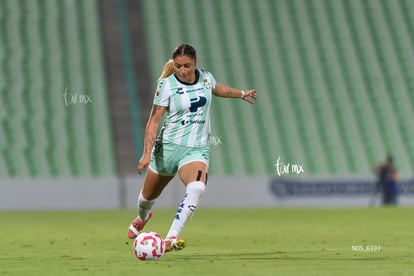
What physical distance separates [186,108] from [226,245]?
2205 millimetres

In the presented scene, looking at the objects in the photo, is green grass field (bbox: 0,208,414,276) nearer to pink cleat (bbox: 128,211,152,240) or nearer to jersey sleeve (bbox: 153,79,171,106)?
pink cleat (bbox: 128,211,152,240)

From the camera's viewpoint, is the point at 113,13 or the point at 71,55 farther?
the point at 113,13

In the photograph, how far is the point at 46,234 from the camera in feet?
44.9

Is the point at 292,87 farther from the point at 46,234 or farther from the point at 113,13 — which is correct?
the point at 46,234

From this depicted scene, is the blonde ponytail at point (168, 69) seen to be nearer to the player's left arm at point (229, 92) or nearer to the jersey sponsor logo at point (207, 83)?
the jersey sponsor logo at point (207, 83)

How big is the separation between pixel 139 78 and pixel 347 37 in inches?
260

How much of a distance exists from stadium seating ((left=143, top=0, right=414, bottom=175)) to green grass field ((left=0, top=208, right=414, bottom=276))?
6.45 m

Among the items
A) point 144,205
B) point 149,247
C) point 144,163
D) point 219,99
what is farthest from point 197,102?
point 219,99

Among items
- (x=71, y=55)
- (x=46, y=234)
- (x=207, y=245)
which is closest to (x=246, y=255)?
(x=207, y=245)

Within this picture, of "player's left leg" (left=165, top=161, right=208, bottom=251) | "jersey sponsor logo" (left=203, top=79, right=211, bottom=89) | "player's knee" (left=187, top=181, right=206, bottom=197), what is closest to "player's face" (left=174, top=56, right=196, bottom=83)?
"jersey sponsor logo" (left=203, top=79, right=211, bottom=89)

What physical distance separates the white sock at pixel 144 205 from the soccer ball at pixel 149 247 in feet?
5.59

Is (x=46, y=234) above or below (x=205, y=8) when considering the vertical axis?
below

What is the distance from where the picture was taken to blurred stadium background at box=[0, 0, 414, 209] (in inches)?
944

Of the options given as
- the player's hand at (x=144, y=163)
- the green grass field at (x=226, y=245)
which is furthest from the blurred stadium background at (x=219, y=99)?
the player's hand at (x=144, y=163)
